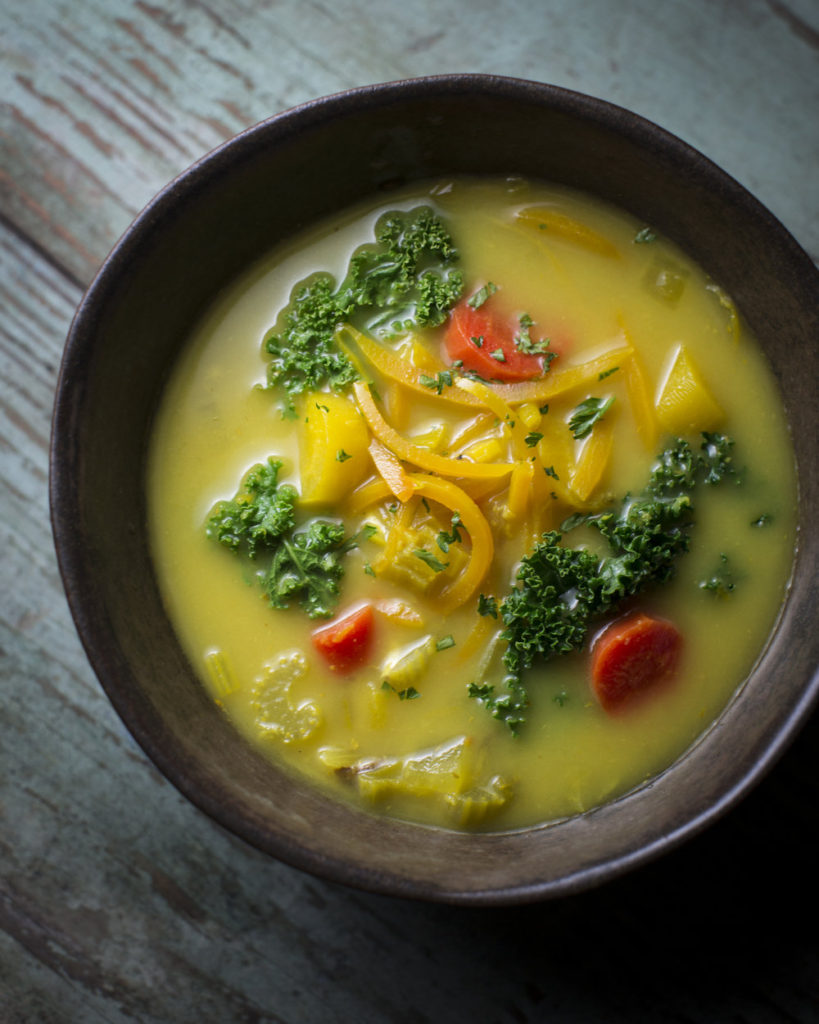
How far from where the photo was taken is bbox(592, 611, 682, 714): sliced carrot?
238 cm

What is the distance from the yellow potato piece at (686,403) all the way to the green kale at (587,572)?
0.18ft

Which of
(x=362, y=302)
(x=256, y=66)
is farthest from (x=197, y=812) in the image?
(x=256, y=66)

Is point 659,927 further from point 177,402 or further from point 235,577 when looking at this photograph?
point 177,402

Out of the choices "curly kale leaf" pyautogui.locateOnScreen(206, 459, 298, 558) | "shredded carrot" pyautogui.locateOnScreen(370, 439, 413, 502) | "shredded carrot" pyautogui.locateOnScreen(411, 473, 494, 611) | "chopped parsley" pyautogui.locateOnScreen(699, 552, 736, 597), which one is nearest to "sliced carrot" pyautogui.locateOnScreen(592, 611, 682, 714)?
"chopped parsley" pyautogui.locateOnScreen(699, 552, 736, 597)

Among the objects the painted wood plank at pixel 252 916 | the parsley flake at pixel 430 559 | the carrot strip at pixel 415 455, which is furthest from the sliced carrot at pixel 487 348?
the painted wood plank at pixel 252 916

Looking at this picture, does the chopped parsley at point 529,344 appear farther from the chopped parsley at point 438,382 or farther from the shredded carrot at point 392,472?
the shredded carrot at point 392,472

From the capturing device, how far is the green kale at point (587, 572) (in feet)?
7.66

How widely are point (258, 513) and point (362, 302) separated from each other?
0.62 m

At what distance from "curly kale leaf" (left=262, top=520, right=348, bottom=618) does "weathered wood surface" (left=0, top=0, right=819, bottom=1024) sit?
0.68 meters

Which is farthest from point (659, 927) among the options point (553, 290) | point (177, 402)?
point (177, 402)

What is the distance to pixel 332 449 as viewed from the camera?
7.73ft

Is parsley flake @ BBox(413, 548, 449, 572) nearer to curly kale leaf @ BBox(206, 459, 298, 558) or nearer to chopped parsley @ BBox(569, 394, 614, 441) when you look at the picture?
curly kale leaf @ BBox(206, 459, 298, 558)

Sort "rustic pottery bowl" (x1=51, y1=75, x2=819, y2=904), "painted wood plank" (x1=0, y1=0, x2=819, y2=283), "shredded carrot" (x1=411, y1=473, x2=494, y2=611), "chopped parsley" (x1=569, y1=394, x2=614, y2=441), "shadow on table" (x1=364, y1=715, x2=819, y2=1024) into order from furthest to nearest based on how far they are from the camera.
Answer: "painted wood plank" (x1=0, y1=0, x2=819, y2=283), "shadow on table" (x1=364, y1=715, x2=819, y2=1024), "chopped parsley" (x1=569, y1=394, x2=614, y2=441), "shredded carrot" (x1=411, y1=473, x2=494, y2=611), "rustic pottery bowl" (x1=51, y1=75, x2=819, y2=904)

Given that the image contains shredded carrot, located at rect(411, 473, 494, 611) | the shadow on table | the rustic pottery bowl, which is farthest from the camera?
the shadow on table
